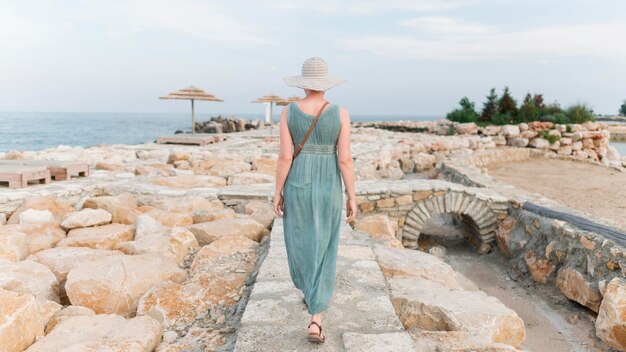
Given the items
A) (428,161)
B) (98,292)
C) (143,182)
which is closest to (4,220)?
(143,182)

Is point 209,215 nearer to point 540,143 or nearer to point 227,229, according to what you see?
point 227,229

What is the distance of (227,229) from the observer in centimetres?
456

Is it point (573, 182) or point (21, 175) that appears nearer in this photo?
point (21, 175)

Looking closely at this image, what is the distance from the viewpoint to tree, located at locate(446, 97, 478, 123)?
2112cm

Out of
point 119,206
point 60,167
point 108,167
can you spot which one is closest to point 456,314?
point 119,206

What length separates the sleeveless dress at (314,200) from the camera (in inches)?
100

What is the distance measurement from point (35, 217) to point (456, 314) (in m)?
4.44

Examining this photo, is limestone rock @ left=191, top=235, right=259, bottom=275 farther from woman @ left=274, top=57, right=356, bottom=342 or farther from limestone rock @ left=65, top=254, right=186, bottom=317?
woman @ left=274, top=57, right=356, bottom=342

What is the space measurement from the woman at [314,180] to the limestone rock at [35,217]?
3444 millimetres

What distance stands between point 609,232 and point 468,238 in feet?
12.1

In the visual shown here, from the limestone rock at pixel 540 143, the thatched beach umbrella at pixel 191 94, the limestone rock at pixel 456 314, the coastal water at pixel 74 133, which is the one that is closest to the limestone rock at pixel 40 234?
the limestone rock at pixel 456 314

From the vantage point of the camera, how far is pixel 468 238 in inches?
343

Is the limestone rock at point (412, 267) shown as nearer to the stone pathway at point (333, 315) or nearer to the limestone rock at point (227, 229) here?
the stone pathway at point (333, 315)

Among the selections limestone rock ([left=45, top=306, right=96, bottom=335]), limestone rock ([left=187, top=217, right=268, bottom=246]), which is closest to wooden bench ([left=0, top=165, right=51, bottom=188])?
limestone rock ([left=187, top=217, right=268, bottom=246])
